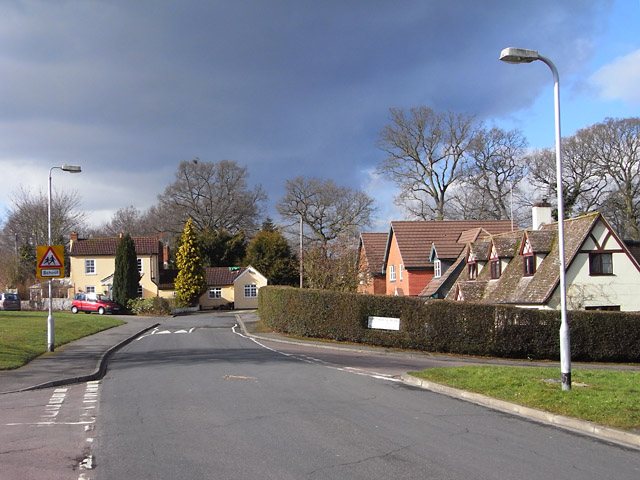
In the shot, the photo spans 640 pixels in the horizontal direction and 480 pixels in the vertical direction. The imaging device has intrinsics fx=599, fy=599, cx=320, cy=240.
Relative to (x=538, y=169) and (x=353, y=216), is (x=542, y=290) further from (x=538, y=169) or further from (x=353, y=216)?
(x=353, y=216)

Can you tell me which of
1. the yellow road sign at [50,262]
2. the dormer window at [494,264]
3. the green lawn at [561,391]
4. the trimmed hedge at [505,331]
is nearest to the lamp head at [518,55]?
the green lawn at [561,391]

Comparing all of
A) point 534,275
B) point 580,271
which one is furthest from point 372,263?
point 580,271

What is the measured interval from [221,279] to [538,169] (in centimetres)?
3535

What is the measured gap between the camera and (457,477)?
21.4ft

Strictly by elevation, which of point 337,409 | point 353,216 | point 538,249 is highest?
point 353,216

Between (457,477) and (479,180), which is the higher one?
(479,180)

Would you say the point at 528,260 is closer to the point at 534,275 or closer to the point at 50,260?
the point at 534,275

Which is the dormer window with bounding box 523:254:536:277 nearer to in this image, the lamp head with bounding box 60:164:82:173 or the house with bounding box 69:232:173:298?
the lamp head with bounding box 60:164:82:173

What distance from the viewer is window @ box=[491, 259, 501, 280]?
109ft

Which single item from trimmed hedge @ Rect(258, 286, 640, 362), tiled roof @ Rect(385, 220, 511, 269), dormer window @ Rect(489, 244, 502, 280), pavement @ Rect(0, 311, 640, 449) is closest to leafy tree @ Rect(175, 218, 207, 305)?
tiled roof @ Rect(385, 220, 511, 269)

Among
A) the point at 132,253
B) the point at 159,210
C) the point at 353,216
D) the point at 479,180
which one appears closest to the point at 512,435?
the point at 479,180

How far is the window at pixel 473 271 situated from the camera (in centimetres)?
3566

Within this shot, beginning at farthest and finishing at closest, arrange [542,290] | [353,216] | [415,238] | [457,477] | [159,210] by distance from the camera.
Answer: [159,210] → [353,216] → [415,238] → [542,290] → [457,477]

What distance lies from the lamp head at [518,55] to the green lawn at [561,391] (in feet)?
21.3
